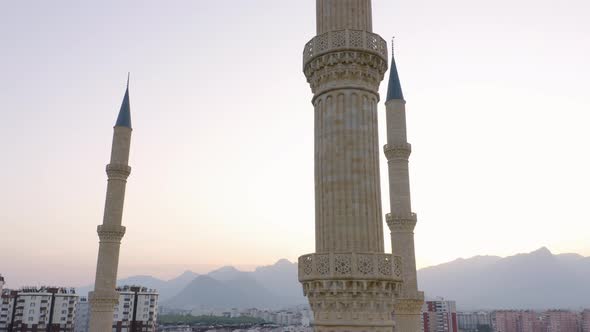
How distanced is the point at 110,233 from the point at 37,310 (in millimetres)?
58923

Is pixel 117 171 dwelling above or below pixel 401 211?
above

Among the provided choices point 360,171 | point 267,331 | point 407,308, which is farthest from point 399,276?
point 267,331

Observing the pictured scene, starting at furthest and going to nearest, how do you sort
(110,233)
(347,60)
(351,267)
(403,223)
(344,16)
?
(110,233) < (403,223) < (344,16) < (347,60) < (351,267)

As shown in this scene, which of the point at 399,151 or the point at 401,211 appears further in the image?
the point at 399,151

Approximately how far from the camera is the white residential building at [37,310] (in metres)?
74.1

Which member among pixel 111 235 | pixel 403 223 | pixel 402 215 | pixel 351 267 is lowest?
pixel 351 267

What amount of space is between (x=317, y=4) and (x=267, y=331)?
121695mm

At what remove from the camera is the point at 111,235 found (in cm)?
2902

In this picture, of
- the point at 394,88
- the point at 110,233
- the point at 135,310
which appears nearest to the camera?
the point at 394,88

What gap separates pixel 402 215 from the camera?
25.0 meters

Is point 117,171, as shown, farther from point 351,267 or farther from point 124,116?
point 351,267

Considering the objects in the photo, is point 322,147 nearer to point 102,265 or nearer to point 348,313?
point 348,313

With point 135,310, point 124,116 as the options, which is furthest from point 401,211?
point 135,310

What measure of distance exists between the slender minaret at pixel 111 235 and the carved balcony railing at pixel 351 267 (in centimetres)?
1933
